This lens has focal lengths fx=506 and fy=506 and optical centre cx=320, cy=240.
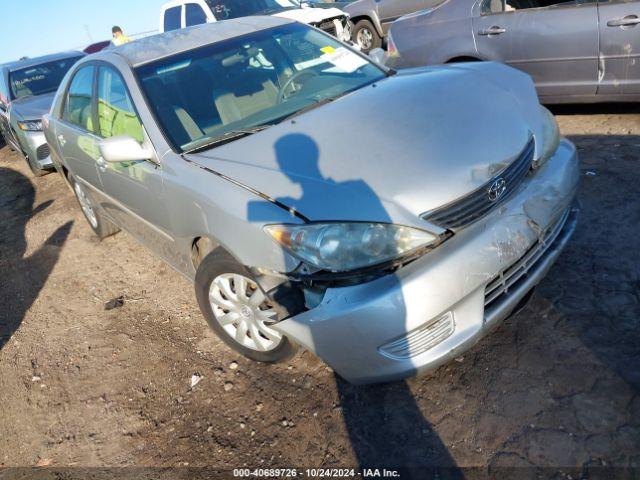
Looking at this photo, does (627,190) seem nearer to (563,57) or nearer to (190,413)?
(563,57)

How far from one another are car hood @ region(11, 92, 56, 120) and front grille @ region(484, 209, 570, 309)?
22.3 feet

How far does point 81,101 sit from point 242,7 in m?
5.41

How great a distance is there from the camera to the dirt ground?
2162 mm

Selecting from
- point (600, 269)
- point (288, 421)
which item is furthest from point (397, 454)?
point (600, 269)

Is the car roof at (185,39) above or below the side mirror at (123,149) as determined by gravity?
above

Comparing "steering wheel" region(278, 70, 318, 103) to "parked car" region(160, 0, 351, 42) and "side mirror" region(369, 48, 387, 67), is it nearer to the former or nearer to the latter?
"side mirror" region(369, 48, 387, 67)

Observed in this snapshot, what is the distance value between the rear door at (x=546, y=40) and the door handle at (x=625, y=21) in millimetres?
124

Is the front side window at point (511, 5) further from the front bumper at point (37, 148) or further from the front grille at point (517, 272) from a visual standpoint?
the front bumper at point (37, 148)

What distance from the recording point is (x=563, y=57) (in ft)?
15.0

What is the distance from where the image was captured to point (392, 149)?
228 cm

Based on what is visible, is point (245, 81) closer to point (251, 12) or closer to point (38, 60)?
point (251, 12)

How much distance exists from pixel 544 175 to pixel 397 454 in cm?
145

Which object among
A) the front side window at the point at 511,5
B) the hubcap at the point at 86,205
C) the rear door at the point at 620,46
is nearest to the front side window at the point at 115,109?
the hubcap at the point at 86,205

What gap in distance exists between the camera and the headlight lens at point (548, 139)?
2.49m
